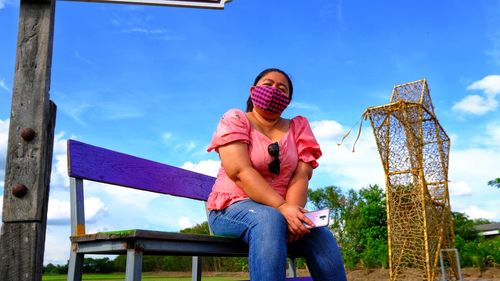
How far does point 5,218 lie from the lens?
1.99 metres

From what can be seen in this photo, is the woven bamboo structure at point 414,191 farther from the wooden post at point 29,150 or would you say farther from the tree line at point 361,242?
the wooden post at point 29,150

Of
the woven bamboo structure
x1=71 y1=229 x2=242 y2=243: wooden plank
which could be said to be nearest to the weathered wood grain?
x1=71 y1=229 x2=242 y2=243: wooden plank

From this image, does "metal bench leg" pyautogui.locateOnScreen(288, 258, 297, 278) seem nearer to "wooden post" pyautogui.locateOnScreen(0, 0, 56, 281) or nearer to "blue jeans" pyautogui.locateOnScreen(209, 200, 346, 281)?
"blue jeans" pyautogui.locateOnScreen(209, 200, 346, 281)

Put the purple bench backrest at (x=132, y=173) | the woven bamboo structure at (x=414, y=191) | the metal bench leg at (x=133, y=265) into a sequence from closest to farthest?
1. the metal bench leg at (x=133, y=265)
2. the purple bench backrest at (x=132, y=173)
3. the woven bamboo structure at (x=414, y=191)

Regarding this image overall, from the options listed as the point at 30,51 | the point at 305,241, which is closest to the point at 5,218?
the point at 30,51

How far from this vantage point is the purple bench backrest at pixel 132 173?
2412mm

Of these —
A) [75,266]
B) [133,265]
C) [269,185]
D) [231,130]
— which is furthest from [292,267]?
[133,265]

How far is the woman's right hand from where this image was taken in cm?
206

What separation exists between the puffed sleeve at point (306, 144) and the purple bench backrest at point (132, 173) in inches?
35.3

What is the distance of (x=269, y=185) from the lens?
7.33 feet

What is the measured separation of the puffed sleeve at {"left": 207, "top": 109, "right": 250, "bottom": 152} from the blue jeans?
32 cm

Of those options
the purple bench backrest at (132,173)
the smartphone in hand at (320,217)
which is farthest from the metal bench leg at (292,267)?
the smartphone in hand at (320,217)

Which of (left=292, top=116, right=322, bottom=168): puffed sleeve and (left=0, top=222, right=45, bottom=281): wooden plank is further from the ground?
(left=292, top=116, right=322, bottom=168): puffed sleeve

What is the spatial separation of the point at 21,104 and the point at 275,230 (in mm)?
1263
